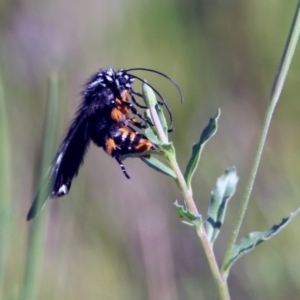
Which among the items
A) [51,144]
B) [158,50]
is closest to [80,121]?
[51,144]

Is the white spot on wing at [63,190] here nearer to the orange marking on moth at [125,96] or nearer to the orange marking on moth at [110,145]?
the orange marking on moth at [110,145]

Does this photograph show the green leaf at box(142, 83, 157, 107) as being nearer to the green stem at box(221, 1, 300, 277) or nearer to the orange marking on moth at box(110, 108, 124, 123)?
the green stem at box(221, 1, 300, 277)

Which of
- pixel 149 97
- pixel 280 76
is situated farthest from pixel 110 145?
pixel 280 76

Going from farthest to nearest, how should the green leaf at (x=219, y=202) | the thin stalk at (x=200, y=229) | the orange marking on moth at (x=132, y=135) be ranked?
the orange marking on moth at (x=132, y=135)
the green leaf at (x=219, y=202)
the thin stalk at (x=200, y=229)

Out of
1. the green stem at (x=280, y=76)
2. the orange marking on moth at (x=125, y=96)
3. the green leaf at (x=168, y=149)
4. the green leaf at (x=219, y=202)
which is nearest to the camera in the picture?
the green stem at (x=280, y=76)

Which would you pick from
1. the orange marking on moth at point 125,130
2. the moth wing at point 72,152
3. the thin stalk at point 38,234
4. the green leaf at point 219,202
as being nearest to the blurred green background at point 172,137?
the moth wing at point 72,152

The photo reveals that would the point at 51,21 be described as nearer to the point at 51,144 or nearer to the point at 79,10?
the point at 79,10
